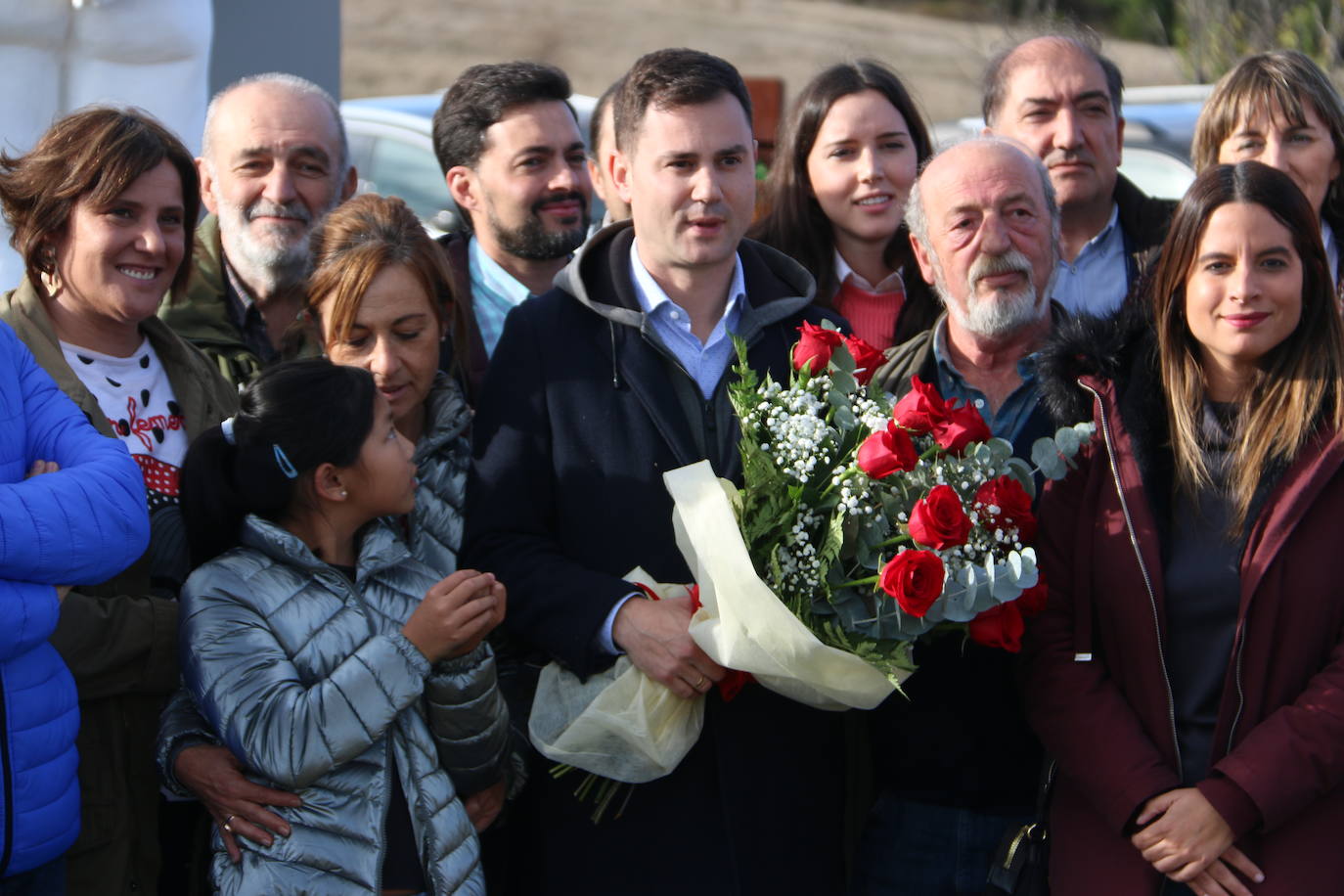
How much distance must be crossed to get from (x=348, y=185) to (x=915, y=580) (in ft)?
8.27

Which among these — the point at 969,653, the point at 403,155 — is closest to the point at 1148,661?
the point at 969,653

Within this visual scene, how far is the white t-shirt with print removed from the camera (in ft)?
11.4

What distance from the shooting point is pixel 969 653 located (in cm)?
344

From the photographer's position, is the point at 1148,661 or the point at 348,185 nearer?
the point at 1148,661

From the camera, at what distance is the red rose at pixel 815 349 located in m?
3.14

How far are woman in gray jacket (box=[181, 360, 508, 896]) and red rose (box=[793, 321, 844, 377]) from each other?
0.79 metres

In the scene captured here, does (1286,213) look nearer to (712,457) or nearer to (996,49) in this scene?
(712,457)

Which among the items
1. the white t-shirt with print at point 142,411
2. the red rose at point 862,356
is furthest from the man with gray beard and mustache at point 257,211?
the red rose at point 862,356

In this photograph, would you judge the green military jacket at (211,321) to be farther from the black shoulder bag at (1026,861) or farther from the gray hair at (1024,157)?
the black shoulder bag at (1026,861)

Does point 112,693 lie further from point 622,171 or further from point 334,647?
point 622,171

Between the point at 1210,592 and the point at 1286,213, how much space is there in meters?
0.82

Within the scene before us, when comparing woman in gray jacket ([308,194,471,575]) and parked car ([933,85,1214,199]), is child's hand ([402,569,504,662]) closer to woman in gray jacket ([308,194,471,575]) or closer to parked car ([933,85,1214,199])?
woman in gray jacket ([308,194,471,575])

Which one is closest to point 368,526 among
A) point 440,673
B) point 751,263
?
point 440,673

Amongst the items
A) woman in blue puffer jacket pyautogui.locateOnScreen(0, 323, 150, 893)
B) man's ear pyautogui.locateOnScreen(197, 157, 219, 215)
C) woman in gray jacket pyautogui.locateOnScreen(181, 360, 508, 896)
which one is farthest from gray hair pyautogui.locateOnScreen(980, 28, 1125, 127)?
woman in blue puffer jacket pyautogui.locateOnScreen(0, 323, 150, 893)
